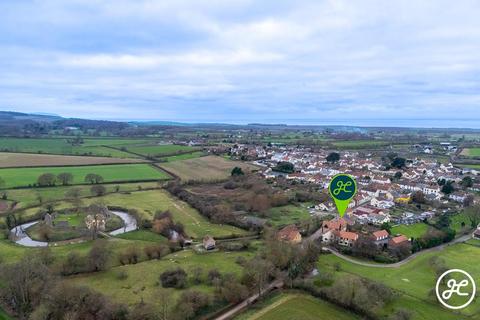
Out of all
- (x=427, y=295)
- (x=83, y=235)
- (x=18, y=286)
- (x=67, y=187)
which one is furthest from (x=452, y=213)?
(x=67, y=187)

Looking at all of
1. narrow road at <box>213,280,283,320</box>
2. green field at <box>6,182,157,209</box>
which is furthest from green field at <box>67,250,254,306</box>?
green field at <box>6,182,157,209</box>

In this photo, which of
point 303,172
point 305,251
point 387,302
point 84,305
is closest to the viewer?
point 84,305

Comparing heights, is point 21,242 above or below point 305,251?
below

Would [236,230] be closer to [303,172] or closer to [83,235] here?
[83,235]

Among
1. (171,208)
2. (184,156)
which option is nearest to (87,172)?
(184,156)

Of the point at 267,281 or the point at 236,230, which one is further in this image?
the point at 236,230

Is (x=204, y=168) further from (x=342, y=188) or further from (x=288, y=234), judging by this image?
(x=342, y=188)
